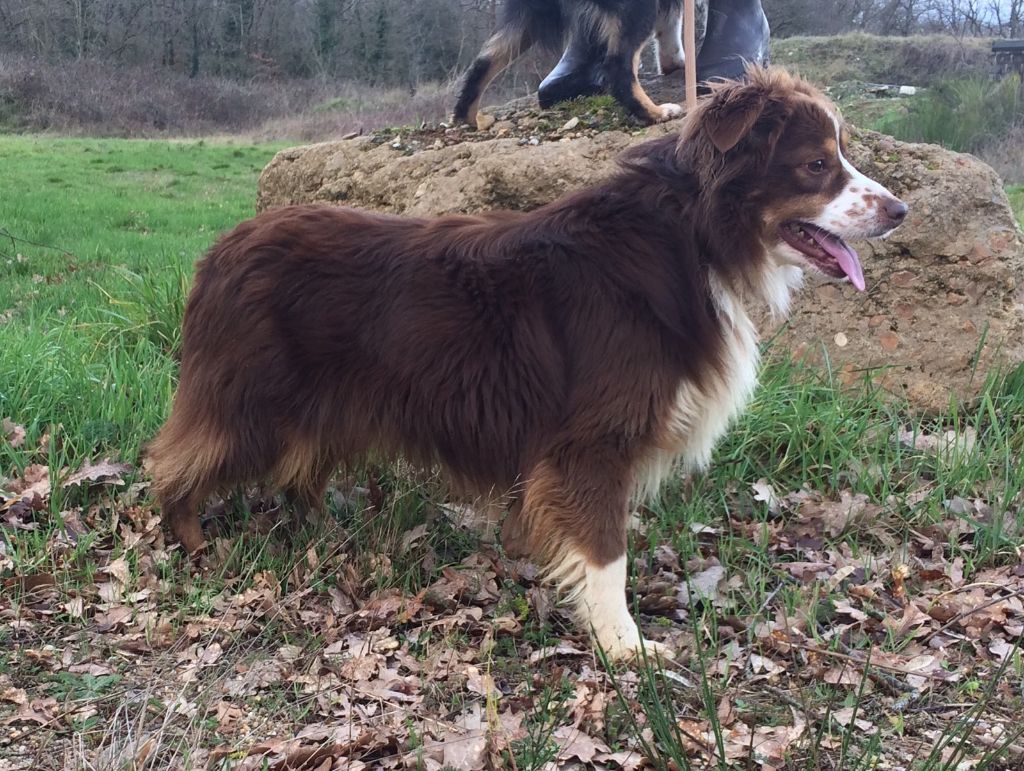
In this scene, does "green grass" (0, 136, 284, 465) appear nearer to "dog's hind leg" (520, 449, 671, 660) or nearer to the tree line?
"dog's hind leg" (520, 449, 671, 660)

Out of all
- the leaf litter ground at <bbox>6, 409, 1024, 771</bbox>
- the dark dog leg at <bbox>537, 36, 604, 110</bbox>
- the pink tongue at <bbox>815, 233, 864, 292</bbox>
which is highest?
the dark dog leg at <bbox>537, 36, 604, 110</bbox>

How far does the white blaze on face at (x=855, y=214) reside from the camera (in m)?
3.09

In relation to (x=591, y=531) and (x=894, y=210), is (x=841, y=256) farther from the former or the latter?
(x=591, y=531)

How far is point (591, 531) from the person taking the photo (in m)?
3.13

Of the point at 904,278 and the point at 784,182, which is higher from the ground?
the point at 784,182

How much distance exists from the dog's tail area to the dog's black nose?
3.05 m

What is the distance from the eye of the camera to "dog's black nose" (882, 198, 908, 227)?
311 cm

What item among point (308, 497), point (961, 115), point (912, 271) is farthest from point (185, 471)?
point (961, 115)

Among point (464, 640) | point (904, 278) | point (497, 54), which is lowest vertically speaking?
point (464, 640)

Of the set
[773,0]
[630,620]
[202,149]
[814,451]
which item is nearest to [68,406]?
[630,620]

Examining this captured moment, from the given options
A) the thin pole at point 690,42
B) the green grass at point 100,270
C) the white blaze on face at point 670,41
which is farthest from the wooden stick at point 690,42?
the green grass at point 100,270

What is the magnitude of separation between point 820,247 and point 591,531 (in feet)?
4.19

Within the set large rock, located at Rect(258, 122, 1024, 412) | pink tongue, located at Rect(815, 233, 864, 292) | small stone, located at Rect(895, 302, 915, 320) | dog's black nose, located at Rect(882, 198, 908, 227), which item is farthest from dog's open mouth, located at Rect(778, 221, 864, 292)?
small stone, located at Rect(895, 302, 915, 320)

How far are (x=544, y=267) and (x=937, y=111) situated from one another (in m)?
14.5
